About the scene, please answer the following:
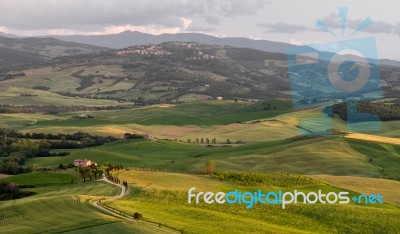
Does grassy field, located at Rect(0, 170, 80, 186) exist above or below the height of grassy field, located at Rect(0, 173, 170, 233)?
below

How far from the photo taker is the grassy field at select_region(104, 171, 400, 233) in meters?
63.4

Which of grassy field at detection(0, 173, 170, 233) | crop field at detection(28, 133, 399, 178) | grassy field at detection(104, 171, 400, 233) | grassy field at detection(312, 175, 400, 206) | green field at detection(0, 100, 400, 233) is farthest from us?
crop field at detection(28, 133, 399, 178)

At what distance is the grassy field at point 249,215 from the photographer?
6341 cm

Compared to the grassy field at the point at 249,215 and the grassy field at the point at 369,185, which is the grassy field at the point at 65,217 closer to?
the grassy field at the point at 249,215

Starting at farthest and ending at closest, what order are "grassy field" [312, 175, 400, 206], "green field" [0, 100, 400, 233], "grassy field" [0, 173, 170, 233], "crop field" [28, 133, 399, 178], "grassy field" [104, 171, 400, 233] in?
"crop field" [28, 133, 399, 178] → "grassy field" [312, 175, 400, 206] → "green field" [0, 100, 400, 233] → "grassy field" [104, 171, 400, 233] → "grassy field" [0, 173, 170, 233]

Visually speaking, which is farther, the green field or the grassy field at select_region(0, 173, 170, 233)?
the green field

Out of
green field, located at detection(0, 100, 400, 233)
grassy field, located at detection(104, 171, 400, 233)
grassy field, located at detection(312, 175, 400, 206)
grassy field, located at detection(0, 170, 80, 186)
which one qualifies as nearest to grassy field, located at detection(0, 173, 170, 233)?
green field, located at detection(0, 100, 400, 233)

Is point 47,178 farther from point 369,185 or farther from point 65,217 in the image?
point 369,185

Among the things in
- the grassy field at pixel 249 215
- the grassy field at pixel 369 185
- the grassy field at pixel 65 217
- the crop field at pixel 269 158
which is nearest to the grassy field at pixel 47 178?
the grassy field at pixel 65 217

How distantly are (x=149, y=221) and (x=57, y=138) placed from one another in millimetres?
135277

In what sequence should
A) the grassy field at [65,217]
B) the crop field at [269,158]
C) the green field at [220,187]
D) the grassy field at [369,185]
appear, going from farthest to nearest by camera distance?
the crop field at [269,158] < the grassy field at [369,185] < the green field at [220,187] < the grassy field at [65,217]

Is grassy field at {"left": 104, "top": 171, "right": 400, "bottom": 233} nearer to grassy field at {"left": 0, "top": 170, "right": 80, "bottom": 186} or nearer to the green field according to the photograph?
the green field

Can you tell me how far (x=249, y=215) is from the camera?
70.9 m

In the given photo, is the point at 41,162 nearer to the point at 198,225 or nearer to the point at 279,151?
the point at 279,151
